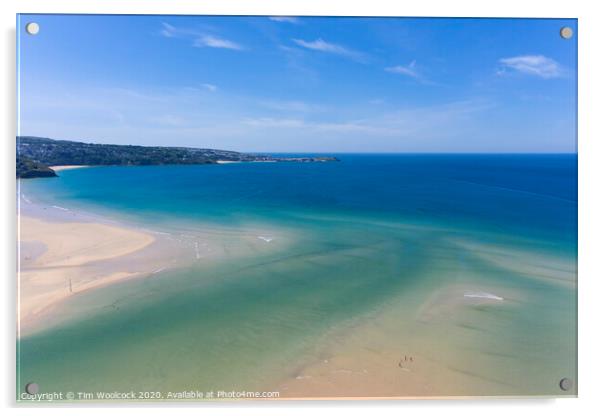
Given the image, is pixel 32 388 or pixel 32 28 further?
pixel 32 28

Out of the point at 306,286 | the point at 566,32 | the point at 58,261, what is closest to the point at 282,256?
the point at 306,286

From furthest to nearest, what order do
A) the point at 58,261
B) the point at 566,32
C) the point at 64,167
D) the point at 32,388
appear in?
the point at 64,167, the point at 58,261, the point at 566,32, the point at 32,388

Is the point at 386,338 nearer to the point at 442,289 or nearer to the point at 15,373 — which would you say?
the point at 442,289

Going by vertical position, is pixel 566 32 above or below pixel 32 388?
above

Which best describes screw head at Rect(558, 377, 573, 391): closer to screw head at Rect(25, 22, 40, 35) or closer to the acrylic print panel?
the acrylic print panel

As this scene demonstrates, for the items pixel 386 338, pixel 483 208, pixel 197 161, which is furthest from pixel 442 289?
pixel 197 161

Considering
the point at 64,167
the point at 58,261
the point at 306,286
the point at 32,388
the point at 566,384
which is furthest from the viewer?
the point at 64,167

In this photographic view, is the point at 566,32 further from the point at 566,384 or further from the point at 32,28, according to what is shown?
the point at 32,28
